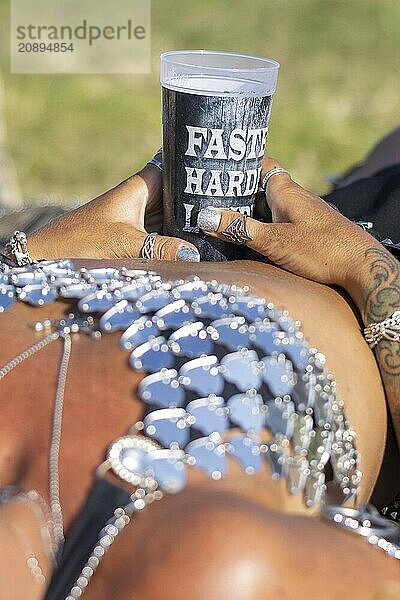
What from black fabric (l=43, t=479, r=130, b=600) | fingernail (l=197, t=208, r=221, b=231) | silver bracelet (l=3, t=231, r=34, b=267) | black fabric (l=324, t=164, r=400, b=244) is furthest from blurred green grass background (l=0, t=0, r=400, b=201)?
black fabric (l=43, t=479, r=130, b=600)

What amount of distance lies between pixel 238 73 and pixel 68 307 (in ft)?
1.39

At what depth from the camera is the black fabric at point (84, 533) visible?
2.52 feet

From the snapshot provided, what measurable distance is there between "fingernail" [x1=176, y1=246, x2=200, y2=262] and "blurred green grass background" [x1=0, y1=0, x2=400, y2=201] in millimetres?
2185

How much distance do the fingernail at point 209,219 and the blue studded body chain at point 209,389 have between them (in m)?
0.17

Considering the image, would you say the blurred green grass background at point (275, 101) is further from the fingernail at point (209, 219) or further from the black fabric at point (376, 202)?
the fingernail at point (209, 219)

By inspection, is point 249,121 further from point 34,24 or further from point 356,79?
point 34,24

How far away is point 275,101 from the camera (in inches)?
162

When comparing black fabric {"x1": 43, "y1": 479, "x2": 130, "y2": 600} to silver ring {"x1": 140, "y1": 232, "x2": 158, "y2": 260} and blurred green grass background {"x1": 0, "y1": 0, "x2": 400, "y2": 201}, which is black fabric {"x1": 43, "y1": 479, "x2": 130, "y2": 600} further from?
blurred green grass background {"x1": 0, "y1": 0, "x2": 400, "y2": 201}

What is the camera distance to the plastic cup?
3.76 ft

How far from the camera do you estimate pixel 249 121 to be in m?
1.16

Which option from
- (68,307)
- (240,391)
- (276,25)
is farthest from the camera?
(276,25)

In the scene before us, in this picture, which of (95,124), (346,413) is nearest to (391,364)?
(346,413)

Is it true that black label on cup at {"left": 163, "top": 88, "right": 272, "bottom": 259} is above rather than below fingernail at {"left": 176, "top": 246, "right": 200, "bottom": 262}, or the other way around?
above

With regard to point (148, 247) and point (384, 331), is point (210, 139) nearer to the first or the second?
point (148, 247)
